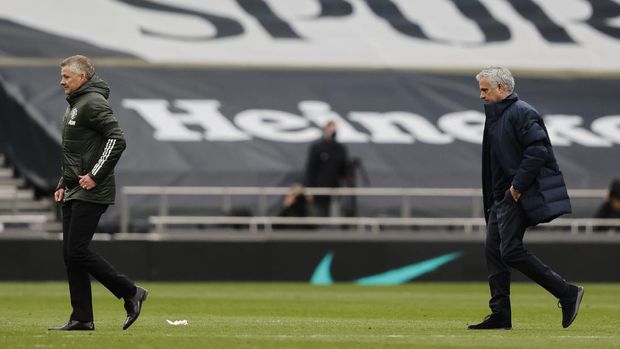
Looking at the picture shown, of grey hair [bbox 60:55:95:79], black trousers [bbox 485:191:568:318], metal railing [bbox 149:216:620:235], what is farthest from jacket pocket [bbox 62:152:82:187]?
metal railing [bbox 149:216:620:235]

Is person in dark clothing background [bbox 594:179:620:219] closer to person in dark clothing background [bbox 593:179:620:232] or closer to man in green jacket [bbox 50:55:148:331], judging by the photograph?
person in dark clothing background [bbox 593:179:620:232]

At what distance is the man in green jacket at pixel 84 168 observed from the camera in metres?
11.4

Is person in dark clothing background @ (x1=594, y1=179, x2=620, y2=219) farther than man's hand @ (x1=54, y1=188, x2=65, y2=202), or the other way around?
person in dark clothing background @ (x1=594, y1=179, x2=620, y2=219)

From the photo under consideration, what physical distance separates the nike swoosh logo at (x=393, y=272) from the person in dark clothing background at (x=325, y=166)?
44.1 inches

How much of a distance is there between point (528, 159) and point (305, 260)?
10.7m

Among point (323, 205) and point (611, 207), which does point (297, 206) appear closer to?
point (323, 205)

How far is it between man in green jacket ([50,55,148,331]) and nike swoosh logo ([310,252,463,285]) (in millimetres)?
10640

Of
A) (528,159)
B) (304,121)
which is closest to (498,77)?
(528,159)

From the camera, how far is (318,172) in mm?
23375

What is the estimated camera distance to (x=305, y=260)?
2219cm

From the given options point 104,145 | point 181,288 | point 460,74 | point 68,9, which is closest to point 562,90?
point 460,74

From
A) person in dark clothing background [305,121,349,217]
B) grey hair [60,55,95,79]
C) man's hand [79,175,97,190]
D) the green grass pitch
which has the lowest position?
person in dark clothing background [305,121,349,217]

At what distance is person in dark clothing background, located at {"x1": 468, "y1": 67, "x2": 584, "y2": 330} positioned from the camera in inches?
460

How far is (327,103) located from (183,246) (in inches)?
214
